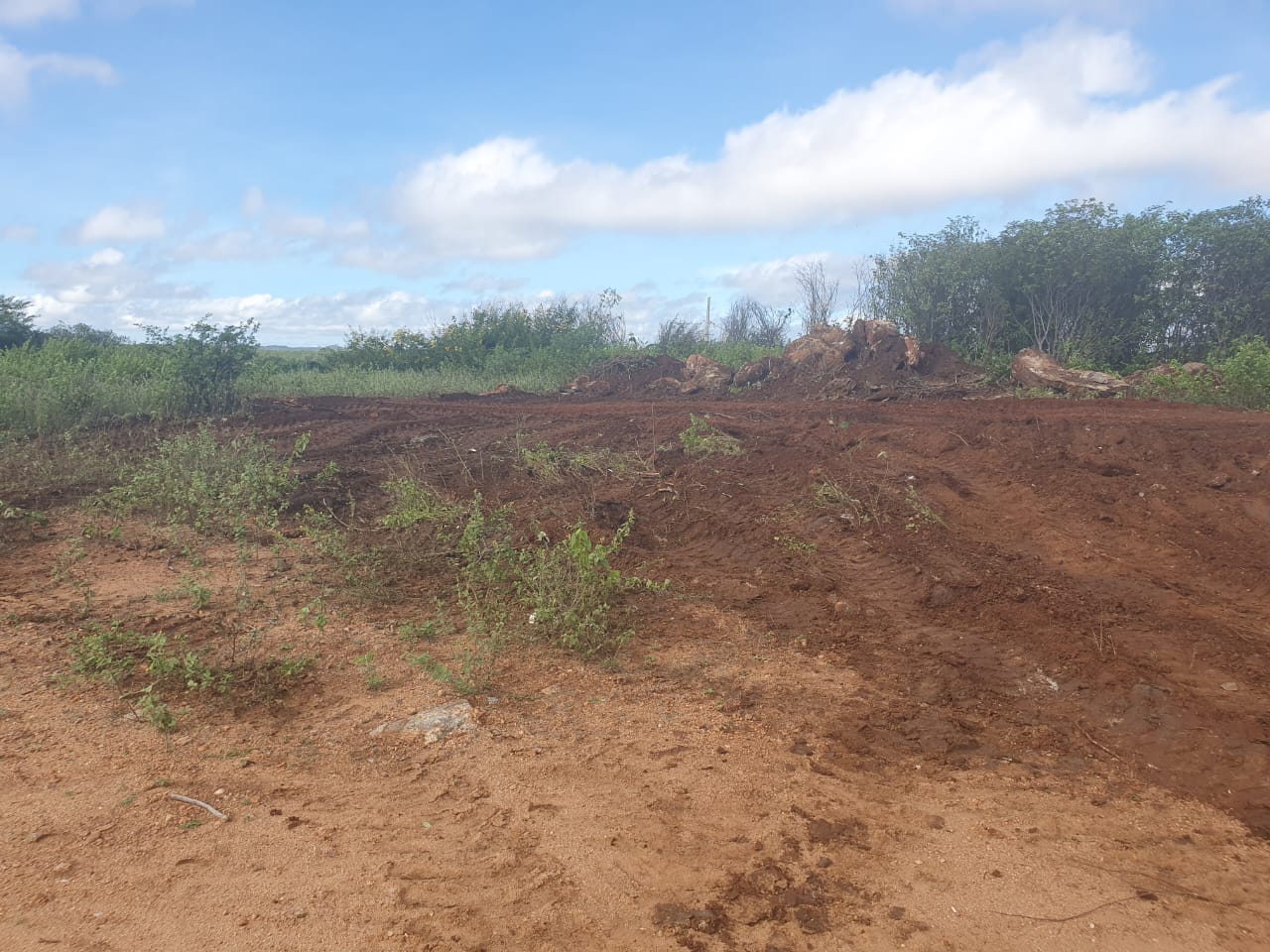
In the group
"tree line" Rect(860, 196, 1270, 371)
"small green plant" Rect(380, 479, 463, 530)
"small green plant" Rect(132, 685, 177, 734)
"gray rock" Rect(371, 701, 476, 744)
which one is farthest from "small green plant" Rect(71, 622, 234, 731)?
"tree line" Rect(860, 196, 1270, 371)

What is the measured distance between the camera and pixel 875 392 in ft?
46.9

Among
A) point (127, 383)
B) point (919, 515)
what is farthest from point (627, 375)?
point (919, 515)

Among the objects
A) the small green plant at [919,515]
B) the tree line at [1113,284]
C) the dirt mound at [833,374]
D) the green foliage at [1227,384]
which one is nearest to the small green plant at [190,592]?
the small green plant at [919,515]

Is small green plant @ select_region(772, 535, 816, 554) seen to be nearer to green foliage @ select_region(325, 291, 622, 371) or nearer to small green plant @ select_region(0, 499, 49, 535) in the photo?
small green plant @ select_region(0, 499, 49, 535)

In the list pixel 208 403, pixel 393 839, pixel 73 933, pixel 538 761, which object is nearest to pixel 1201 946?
pixel 538 761

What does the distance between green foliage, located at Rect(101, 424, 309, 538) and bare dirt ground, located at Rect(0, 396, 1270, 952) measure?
590mm

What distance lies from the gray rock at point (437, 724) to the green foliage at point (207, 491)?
9.40 feet

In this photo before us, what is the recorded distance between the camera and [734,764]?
10.9 feet

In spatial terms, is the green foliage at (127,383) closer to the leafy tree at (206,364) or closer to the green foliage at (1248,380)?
the leafy tree at (206,364)

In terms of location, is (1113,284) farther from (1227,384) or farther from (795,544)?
(795,544)

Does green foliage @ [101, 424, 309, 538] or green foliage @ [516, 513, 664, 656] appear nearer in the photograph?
green foliage @ [516, 513, 664, 656]

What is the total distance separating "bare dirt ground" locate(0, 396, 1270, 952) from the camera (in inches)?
97.3

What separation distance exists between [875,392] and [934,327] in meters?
5.83

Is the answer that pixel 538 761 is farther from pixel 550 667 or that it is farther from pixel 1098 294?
pixel 1098 294
